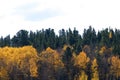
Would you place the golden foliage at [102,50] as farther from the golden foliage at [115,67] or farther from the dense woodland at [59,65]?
the golden foliage at [115,67]

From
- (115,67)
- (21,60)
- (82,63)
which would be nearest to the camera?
(21,60)

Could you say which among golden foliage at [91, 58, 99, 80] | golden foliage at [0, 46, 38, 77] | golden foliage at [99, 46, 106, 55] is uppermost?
golden foliage at [99, 46, 106, 55]

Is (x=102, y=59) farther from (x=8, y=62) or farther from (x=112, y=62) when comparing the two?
(x=8, y=62)

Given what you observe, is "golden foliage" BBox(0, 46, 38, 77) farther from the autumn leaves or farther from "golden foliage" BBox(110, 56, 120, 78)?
"golden foliage" BBox(110, 56, 120, 78)

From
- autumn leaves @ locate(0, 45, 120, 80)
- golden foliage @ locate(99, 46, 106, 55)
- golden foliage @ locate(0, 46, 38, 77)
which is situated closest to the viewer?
autumn leaves @ locate(0, 45, 120, 80)

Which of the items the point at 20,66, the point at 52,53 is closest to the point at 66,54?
the point at 52,53

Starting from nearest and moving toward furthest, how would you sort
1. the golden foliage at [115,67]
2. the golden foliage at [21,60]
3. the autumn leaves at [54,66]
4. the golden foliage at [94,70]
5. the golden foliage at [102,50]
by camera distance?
the autumn leaves at [54,66]
the golden foliage at [21,60]
the golden foliage at [94,70]
the golden foliage at [115,67]
the golden foliage at [102,50]

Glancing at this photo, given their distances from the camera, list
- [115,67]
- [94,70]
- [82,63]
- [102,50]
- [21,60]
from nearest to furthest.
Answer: [94,70]
[21,60]
[82,63]
[115,67]
[102,50]

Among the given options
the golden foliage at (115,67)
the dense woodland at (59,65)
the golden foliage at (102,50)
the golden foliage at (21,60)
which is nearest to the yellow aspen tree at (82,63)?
the dense woodland at (59,65)

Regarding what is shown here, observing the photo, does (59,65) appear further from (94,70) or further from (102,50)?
(102,50)

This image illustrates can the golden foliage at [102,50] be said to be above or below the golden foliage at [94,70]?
above

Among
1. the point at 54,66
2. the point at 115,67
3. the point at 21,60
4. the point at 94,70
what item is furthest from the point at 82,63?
the point at 21,60

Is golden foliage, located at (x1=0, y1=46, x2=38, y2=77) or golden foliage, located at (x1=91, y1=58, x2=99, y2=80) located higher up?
golden foliage, located at (x1=0, y1=46, x2=38, y2=77)

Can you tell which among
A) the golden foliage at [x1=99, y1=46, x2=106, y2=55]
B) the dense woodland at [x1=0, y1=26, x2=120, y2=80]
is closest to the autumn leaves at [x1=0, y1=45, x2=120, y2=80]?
the dense woodland at [x1=0, y1=26, x2=120, y2=80]
